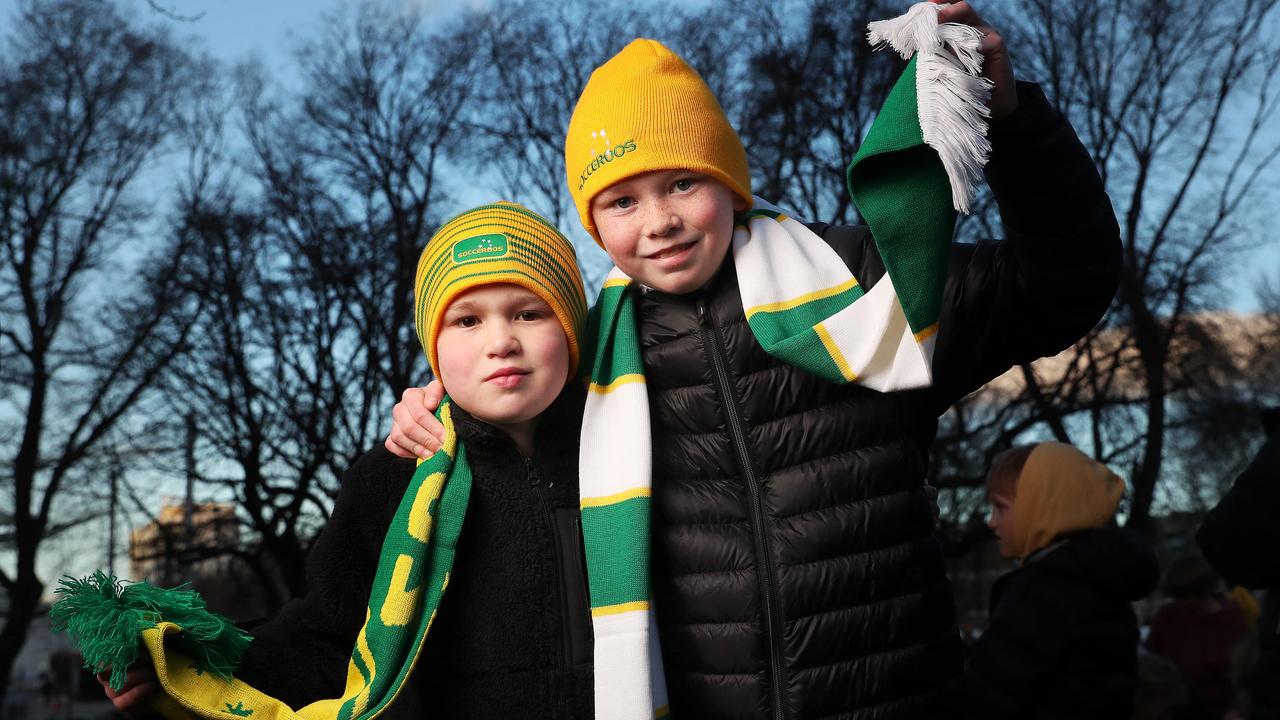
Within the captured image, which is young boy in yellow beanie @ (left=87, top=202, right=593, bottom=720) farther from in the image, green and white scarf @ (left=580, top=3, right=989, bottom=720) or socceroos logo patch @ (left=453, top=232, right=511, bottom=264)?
green and white scarf @ (left=580, top=3, right=989, bottom=720)

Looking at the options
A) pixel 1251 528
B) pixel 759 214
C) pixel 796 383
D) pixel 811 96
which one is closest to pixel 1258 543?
pixel 1251 528

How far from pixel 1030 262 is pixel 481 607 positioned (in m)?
Answer: 1.25

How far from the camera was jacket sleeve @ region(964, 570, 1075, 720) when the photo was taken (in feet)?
10.8

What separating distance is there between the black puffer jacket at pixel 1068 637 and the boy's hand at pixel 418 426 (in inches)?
69.2

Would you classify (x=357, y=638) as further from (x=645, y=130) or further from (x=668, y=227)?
(x=645, y=130)

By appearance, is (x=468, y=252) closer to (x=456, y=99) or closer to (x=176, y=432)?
(x=176, y=432)

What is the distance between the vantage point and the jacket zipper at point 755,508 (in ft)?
7.32

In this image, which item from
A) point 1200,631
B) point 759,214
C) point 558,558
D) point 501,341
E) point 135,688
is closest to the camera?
point 135,688

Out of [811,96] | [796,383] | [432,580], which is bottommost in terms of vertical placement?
[432,580]

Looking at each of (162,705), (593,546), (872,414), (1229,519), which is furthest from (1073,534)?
(162,705)

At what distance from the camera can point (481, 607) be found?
231 cm

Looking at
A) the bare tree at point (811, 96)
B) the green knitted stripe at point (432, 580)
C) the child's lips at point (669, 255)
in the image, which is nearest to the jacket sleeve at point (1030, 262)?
the child's lips at point (669, 255)

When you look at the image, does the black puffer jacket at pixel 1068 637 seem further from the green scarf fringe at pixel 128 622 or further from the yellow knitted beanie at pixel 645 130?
the green scarf fringe at pixel 128 622

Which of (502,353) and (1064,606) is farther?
(1064,606)
